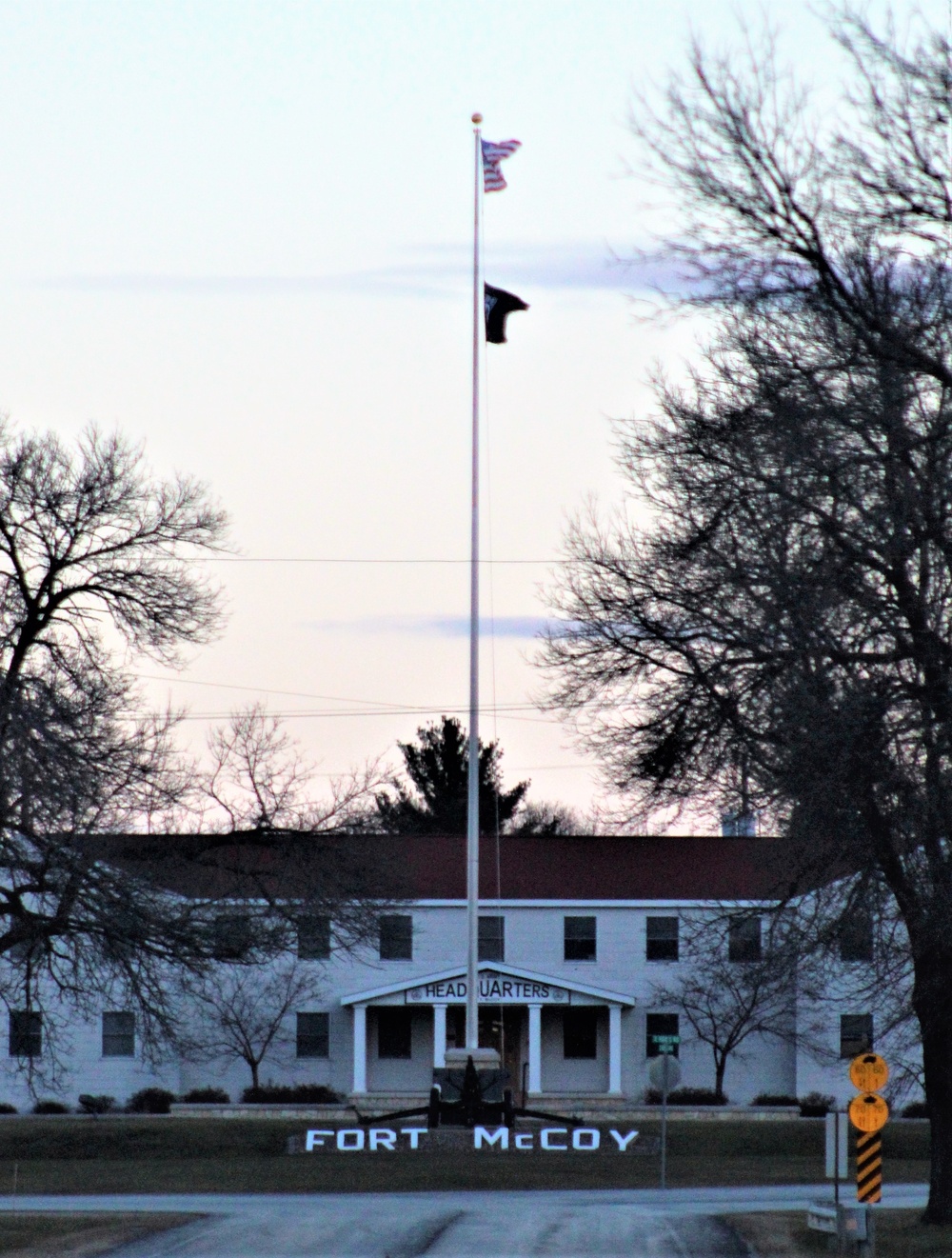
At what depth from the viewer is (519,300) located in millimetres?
35125

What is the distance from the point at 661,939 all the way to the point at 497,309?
23996 millimetres

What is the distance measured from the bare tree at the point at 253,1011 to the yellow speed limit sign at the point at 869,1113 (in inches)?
1256

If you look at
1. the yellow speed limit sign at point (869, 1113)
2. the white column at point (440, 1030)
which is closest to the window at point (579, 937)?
the white column at point (440, 1030)

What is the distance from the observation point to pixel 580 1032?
174ft

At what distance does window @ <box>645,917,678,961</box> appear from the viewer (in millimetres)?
52438

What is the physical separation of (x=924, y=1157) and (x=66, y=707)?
26.1m

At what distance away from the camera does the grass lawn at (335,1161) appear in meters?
31.9

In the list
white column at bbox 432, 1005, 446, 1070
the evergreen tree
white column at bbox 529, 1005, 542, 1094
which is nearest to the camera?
white column at bbox 432, 1005, 446, 1070

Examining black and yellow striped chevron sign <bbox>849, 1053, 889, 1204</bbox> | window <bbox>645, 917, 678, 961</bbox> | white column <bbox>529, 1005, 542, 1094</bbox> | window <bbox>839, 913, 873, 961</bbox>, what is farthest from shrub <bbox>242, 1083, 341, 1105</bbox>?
black and yellow striped chevron sign <bbox>849, 1053, 889, 1204</bbox>

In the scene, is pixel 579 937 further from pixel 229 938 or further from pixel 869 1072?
pixel 869 1072

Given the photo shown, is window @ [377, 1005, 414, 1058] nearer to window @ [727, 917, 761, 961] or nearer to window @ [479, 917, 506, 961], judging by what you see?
window @ [479, 917, 506, 961]

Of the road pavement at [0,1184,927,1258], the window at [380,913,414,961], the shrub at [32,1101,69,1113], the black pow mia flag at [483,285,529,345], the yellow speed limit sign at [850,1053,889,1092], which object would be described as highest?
the black pow mia flag at [483,285,529,345]

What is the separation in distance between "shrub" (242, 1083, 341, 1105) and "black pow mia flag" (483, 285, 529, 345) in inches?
980

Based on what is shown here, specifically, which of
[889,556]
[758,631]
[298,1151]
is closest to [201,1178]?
[298,1151]
